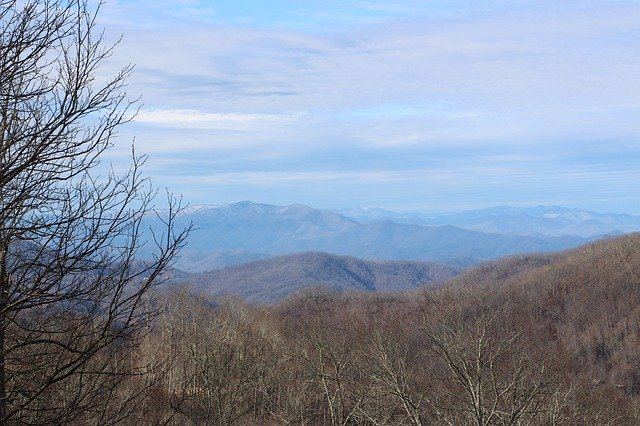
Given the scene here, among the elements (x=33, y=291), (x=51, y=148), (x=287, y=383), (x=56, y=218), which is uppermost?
(x=51, y=148)

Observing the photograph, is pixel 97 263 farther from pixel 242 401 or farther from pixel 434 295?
pixel 434 295

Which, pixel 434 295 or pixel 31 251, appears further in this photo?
pixel 434 295

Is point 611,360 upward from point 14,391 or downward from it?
downward

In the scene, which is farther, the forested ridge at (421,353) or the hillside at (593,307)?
the hillside at (593,307)

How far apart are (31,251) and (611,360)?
334ft

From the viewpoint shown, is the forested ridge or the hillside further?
the hillside

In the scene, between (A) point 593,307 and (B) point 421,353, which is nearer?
(B) point 421,353

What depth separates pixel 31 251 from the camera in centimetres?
777

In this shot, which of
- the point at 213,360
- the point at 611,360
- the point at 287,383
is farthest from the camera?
the point at 611,360

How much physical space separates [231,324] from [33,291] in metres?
30.4

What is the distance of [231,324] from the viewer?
36.8 meters

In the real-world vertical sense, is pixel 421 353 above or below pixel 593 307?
above

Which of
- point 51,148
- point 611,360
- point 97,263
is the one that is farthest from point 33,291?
point 611,360

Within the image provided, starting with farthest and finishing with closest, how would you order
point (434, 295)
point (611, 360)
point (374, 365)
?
point (434, 295) → point (611, 360) → point (374, 365)
